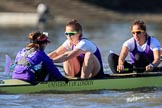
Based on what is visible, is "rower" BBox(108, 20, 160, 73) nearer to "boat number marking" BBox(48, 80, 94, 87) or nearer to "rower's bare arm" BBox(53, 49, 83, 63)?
"boat number marking" BBox(48, 80, 94, 87)

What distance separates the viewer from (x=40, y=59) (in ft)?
35.6

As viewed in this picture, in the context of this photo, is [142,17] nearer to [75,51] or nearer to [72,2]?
[72,2]

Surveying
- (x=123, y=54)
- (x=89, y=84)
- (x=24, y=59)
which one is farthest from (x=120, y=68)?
(x=24, y=59)

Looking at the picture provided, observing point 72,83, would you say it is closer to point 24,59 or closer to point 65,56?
point 65,56

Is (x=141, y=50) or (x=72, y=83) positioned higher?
Answer: (x=141, y=50)

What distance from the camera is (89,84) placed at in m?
11.2

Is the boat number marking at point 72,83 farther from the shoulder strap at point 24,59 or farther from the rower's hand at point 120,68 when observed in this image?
the rower's hand at point 120,68

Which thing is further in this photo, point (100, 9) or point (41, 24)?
point (100, 9)

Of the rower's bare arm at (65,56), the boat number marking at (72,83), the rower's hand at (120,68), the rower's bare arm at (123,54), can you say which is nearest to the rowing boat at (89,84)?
the boat number marking at (72,83)

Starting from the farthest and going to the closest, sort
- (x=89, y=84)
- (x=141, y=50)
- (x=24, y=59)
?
(x=141, y=50)
(x=89, y=84)
(x=24, y=59)

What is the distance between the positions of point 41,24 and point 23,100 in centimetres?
2584

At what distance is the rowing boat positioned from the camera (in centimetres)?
1086

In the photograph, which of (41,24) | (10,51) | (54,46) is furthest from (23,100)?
(41,24)

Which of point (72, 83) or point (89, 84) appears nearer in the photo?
point (72, 83)
